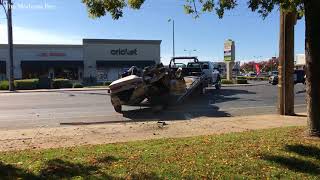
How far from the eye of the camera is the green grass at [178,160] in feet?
24.0

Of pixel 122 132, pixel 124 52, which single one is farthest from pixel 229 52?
Result: pixel 122 132

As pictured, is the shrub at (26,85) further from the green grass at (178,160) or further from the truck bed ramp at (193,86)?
the green grass at (178,160)

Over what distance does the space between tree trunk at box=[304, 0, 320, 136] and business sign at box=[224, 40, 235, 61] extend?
5005 cm

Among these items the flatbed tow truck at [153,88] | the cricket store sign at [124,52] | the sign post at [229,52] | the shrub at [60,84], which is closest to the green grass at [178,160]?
the flatbed tow truck at [153,88]

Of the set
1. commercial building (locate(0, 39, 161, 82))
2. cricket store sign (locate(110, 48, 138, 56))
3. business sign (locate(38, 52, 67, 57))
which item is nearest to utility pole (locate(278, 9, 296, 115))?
commercial building (locate(0, 39, 161, 82))

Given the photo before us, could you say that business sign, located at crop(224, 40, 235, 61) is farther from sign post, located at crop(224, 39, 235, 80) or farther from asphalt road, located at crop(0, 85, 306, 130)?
asphalt road, located at crop(0, 85, 306, 130)

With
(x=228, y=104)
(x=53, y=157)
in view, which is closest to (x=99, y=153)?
(x=53, y=157)

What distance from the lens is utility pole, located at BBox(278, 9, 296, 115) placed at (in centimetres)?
1541

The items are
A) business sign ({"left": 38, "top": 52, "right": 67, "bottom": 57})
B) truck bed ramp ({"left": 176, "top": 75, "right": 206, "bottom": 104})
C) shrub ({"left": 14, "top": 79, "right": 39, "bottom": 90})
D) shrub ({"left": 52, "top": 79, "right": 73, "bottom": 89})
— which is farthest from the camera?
business sign ({"left": 38, "top": 52, "right": 67, "bottom": 57})

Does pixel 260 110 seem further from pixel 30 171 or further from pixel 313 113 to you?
pixel 30 171

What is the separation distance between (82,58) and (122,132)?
5782 cm

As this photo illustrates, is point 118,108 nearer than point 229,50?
Yes

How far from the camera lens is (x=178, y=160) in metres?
8.08

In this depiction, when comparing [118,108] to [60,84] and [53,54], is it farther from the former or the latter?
[53,54]
